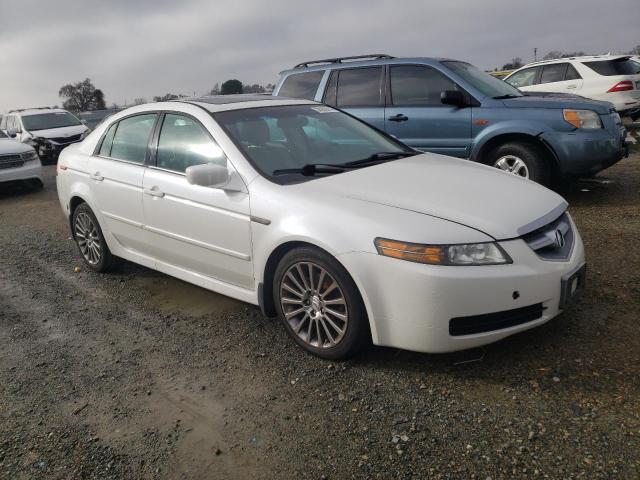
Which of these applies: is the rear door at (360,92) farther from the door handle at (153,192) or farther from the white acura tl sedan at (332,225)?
the door handle at (153,192)

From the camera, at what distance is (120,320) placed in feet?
13.7

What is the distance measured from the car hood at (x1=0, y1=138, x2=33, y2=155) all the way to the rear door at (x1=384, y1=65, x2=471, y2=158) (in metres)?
7.55

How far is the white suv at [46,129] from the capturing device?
15266mm

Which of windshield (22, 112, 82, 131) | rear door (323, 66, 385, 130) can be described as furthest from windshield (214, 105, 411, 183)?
windshield (22, 112, 82, 131)

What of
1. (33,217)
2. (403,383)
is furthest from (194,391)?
(33,217)

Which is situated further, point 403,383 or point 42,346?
point 42,346

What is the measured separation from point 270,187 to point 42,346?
6.51 feet

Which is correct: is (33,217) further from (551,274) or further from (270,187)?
A: (551,274)

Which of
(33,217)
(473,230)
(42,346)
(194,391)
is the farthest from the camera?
(33,217)

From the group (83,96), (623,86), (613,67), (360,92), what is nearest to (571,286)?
(360,92)

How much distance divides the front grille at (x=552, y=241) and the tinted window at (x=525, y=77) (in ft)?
35.6

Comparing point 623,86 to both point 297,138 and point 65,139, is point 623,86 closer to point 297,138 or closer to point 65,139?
point 297,138

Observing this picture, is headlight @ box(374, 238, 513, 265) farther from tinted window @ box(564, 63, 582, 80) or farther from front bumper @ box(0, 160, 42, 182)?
tinted window @ box(564, 63, 582, 80)

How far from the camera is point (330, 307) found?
3191 millimetres
